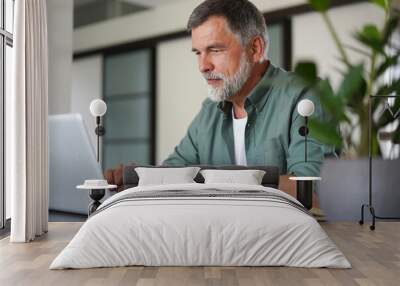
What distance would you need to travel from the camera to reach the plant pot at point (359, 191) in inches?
201

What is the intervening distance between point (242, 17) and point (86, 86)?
5.58ft

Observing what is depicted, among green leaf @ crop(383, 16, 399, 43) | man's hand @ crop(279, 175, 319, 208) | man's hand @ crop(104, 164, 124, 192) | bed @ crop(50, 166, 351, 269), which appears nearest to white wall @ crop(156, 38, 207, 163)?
man's hand @ crop(104, 164, 124, 192)

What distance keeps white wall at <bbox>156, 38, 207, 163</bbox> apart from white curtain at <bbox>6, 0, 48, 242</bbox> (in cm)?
129

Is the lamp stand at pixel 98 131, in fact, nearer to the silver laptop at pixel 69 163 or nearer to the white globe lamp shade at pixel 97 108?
the white globe lamp shade at pixel 97 108

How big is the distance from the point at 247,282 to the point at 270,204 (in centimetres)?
73

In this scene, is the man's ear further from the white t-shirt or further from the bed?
the bed

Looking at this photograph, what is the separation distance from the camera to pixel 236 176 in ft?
15.4

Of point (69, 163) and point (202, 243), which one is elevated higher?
point (69, 163)

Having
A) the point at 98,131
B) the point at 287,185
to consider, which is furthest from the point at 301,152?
the point at 98,131

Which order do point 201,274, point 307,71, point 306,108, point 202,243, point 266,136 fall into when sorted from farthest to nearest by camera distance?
point 266,136 → point 306,108 → point 202,243 → point 201,274 → point 307,71

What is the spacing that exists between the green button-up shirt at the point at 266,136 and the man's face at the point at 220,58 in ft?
0.49

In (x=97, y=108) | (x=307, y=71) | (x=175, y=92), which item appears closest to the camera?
(x=307, y=71)

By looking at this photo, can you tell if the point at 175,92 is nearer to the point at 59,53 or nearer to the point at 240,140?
the point at 240,140

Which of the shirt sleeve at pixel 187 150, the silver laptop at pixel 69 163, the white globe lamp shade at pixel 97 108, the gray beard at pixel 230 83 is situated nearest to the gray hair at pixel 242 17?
the gray beard at pixel 230 83
